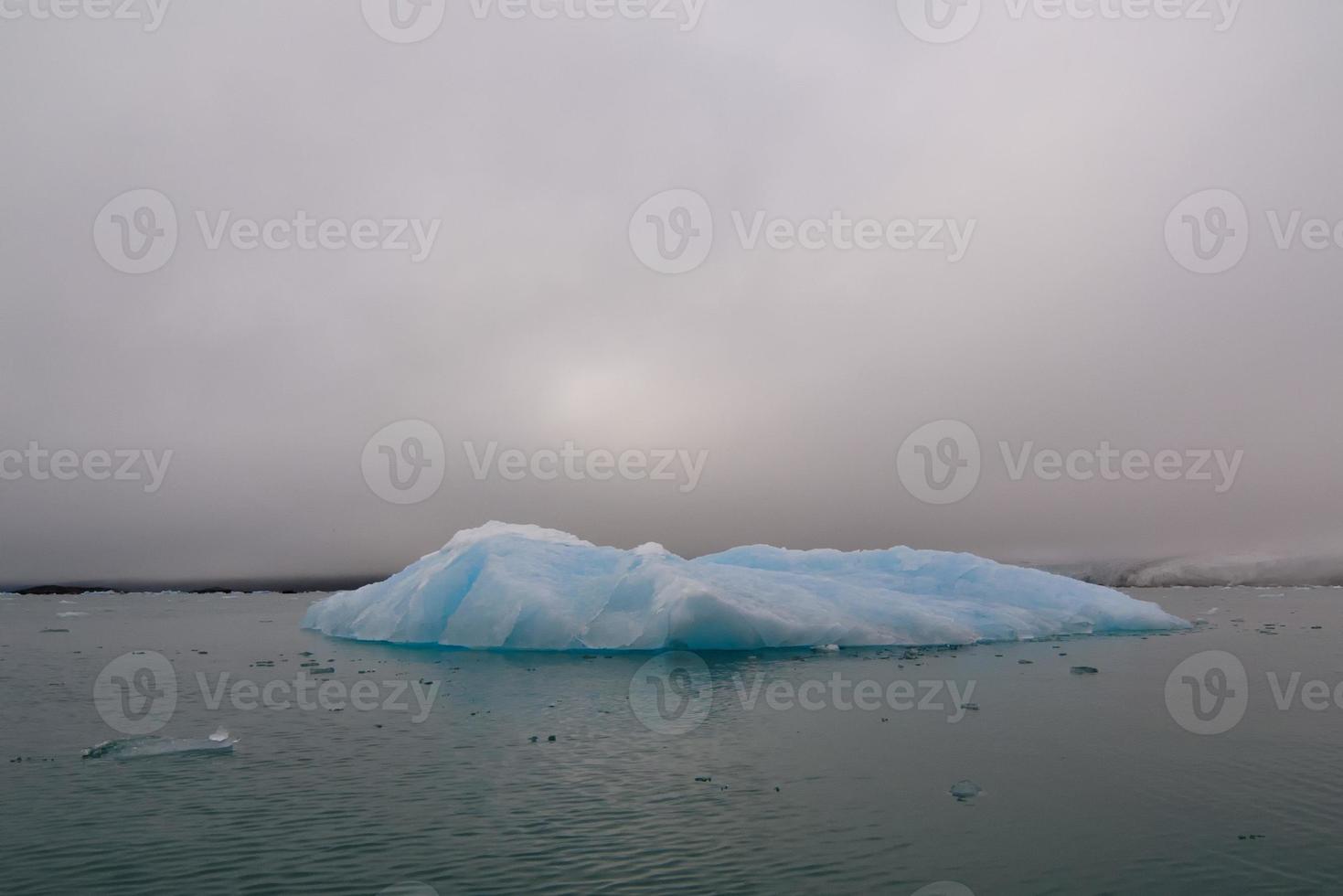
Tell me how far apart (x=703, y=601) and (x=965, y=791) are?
16.4 m

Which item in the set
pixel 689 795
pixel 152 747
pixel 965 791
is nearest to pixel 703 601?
pixel 689 795

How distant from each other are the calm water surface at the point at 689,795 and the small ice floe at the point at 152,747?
0.53 ft

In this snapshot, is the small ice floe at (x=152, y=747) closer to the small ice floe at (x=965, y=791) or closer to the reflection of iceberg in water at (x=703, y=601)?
the small ice floe at (x=965, y=791)

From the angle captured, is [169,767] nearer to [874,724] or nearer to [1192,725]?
[874,724]

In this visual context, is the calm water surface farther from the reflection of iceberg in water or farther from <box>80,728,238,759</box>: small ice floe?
the reflection of iceberg in water

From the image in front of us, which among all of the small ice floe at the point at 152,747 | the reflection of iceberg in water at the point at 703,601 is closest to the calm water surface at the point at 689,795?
the small ice floe at the point at 152,747

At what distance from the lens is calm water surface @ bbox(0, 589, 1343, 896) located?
29.0 feet

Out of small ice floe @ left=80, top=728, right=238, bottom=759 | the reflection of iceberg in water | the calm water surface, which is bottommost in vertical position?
small ice floe @ left=80, top=728, right=238, bottom=759

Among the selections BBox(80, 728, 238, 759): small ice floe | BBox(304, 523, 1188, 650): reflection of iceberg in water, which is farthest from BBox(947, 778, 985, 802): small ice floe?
BBox(304, 523, 1188, 650): reflection of iceberg in water

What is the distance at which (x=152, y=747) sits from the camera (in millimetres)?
14312

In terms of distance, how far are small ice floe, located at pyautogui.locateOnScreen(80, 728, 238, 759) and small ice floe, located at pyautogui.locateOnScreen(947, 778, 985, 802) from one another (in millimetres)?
12074

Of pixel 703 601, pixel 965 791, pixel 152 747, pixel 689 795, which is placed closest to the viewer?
pixel 689 795

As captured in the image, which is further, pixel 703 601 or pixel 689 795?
pixel 703 601

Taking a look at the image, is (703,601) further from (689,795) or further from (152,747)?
(152,747)
